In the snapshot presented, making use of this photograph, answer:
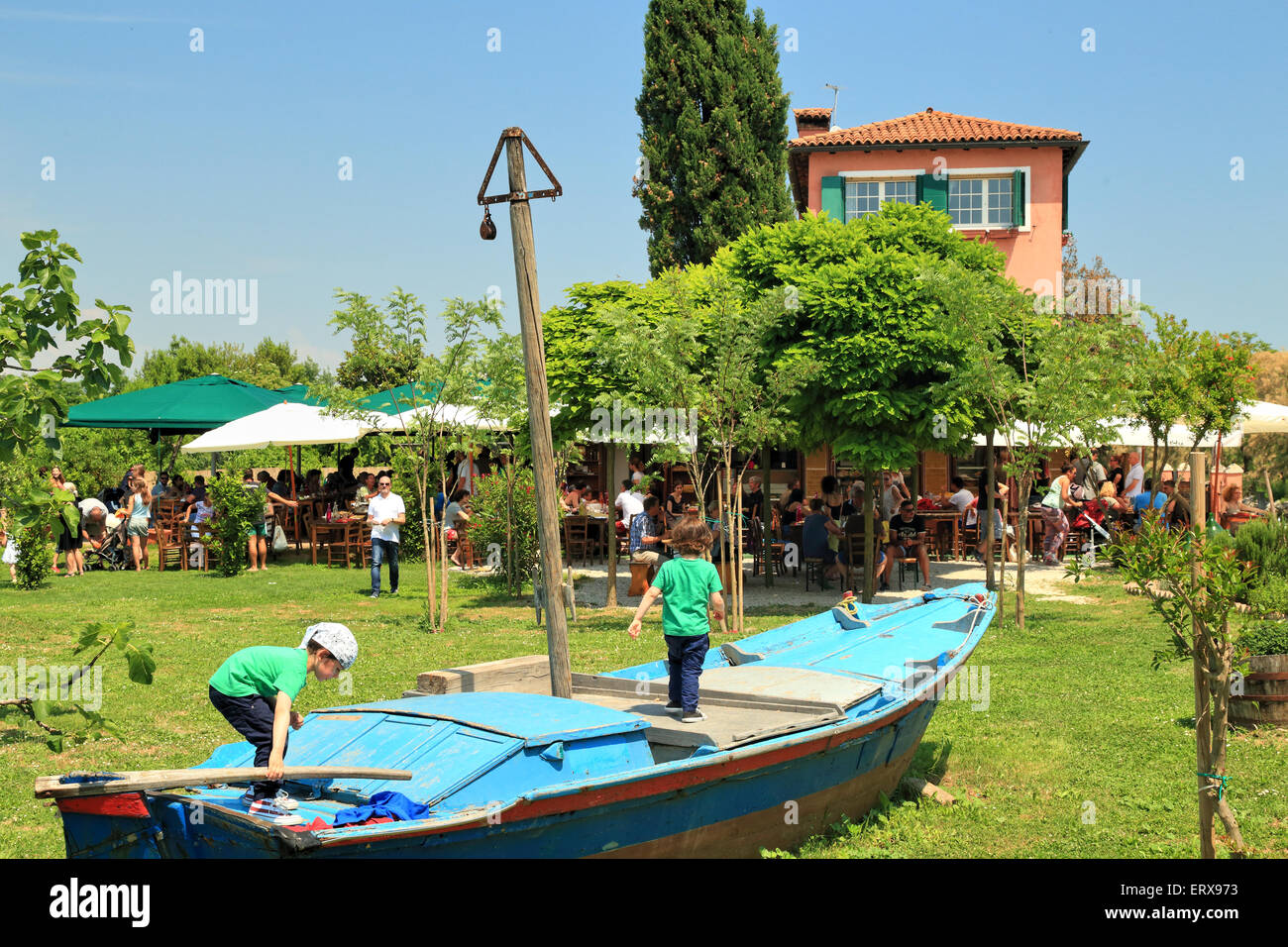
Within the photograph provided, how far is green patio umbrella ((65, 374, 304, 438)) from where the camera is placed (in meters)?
22.3

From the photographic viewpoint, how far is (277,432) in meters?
21.8

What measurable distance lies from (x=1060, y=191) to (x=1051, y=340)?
15011 mm

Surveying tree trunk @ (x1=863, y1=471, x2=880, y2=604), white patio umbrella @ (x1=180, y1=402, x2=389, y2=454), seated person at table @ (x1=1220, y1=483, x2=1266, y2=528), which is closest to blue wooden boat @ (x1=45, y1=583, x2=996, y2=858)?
tree trunk @ (x1=863, y1=471, x2=880, y2=604)

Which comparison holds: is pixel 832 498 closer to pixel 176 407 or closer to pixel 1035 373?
pixel 1035 373

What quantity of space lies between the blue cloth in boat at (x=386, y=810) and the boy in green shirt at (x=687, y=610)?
223 centimetres

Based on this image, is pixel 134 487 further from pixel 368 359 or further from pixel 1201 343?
pixel 1201 343

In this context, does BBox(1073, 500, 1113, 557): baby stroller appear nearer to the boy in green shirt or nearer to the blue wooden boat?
the blue wooden boat

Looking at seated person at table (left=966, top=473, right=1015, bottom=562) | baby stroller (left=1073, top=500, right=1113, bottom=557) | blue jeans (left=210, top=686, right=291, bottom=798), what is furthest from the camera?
baby stroller (left=1073, top=500, right=1113, bottom=557)

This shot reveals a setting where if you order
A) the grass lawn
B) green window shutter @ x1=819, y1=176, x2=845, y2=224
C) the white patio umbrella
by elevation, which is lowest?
the grass lawn

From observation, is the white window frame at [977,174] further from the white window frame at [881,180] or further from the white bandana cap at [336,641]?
the white bandana cap at [336,641]

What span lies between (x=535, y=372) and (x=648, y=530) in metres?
9.51

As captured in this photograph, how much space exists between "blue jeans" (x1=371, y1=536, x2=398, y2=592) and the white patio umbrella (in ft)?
12.8

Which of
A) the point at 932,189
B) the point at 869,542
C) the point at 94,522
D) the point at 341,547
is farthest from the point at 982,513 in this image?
the point at 94,522

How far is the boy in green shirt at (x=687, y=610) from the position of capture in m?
7.28
